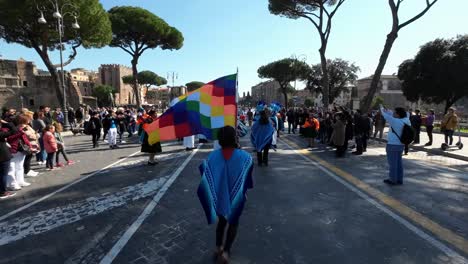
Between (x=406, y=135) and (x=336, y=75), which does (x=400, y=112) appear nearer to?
(x=406, y=135)

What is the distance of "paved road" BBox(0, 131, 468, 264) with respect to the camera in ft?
11.8

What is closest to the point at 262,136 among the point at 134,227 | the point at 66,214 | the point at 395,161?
the point at 395,161

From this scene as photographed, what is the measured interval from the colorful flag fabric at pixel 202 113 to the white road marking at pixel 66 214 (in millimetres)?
1505

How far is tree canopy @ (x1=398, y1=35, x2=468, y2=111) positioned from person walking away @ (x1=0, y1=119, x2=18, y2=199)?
106 ft

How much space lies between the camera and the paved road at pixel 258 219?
11.8 ft

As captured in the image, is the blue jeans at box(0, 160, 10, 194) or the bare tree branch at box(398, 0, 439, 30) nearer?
the blue jeans at box(0, 160, 10, 194)

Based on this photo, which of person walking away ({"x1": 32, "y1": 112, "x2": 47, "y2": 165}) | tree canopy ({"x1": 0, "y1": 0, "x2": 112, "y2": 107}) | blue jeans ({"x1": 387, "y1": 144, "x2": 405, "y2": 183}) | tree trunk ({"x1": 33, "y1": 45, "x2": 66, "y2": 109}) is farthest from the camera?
tree trunk ({"x1": 33, "y1": 45, "x2": 66, "y2": 109})

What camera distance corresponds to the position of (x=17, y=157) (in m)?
6.93

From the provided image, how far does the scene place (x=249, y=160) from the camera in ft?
11.1

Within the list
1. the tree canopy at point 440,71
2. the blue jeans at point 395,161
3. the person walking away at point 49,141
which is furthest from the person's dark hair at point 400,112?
the tree canopy at point 440,71

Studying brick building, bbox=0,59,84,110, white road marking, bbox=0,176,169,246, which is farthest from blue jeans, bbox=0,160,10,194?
brick building, bbox=0,59,84,110

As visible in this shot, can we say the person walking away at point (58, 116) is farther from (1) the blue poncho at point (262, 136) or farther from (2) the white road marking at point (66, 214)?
(2) the white road marking at point (66, 214)

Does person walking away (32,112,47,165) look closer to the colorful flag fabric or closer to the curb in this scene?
the colorful flag fabric

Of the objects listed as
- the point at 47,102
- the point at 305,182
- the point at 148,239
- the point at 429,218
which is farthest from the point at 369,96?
the point at 47,102
